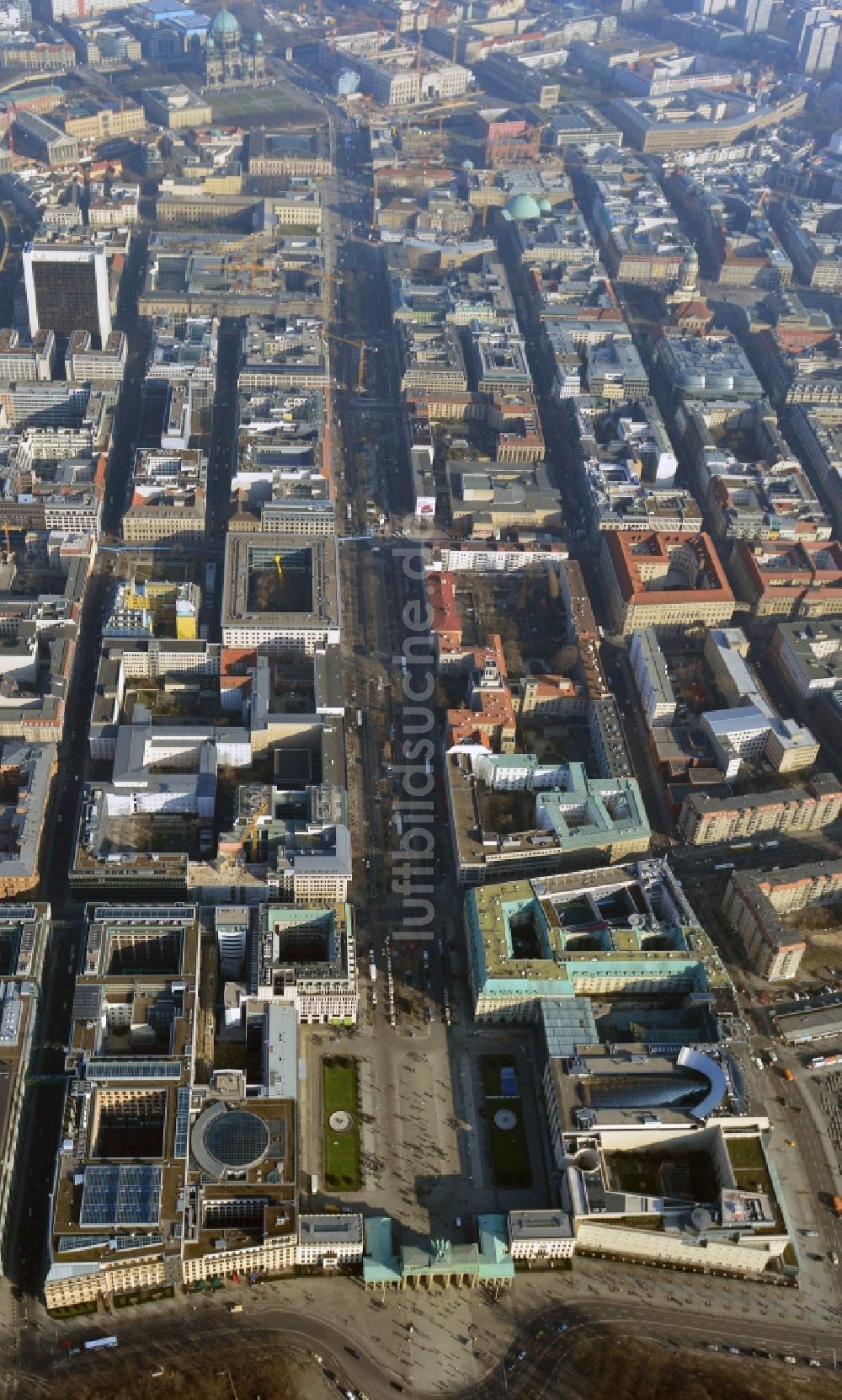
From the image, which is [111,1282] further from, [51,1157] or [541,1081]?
[541,1081]

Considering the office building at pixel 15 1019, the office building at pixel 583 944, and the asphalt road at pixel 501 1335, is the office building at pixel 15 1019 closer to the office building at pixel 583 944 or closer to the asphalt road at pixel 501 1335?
the asphalt road at pixel 501 1335

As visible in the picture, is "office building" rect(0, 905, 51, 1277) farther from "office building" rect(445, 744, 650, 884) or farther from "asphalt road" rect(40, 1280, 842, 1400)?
"office building" rect(445, 744, 650, 884)

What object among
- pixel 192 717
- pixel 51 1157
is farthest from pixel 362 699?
pixel 51 1157

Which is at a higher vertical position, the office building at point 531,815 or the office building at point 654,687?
the office building at point 654,687

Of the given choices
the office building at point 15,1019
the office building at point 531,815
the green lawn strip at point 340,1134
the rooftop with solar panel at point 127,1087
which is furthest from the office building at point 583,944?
the office building at point 15,1019

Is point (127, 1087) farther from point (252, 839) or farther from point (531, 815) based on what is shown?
point (531, 815)

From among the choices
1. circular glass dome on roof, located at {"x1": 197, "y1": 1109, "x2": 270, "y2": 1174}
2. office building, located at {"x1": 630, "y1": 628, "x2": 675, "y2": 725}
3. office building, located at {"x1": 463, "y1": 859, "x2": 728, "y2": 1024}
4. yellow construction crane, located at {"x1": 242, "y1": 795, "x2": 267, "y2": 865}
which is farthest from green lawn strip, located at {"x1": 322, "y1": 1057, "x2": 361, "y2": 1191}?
office building, located at {"x1": 630, "y1": 628, "x2": 675, "y2": 725}

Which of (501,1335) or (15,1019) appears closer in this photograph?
(501,1335)

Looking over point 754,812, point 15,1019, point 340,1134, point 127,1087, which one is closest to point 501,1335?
point 340,1134
